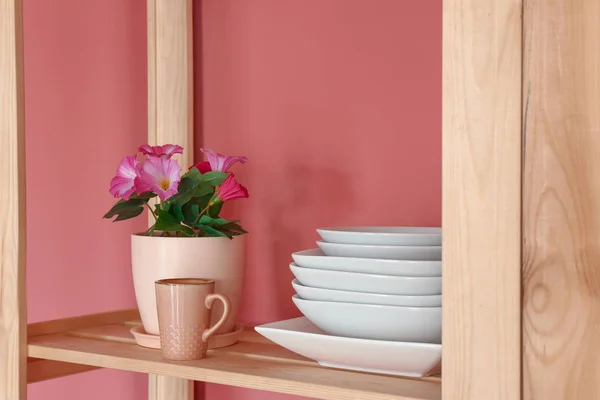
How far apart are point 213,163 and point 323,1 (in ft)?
1.17

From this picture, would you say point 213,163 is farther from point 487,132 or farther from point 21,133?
point 487,132

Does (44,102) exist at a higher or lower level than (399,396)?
higher

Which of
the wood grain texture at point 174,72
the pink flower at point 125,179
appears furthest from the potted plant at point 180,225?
the wood grain texture at point 174,72

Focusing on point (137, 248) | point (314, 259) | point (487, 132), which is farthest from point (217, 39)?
point (487, 132)

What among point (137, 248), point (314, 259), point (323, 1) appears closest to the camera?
point (314, 259)

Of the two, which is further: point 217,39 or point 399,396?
point 217,39

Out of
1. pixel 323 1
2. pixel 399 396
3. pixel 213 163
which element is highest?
pixel 323 1

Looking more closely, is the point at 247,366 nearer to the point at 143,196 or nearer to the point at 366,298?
the point at 366,298

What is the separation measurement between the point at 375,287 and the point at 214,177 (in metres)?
0.34

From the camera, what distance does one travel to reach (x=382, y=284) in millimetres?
917

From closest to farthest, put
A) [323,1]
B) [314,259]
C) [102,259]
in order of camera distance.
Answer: [314,259] → [323,1] → [102,259]

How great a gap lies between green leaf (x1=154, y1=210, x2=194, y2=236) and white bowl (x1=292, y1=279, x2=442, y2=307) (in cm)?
23

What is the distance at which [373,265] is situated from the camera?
93cm

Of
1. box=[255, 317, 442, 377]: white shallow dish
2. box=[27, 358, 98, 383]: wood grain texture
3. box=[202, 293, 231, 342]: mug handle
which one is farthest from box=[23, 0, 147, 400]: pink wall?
box=[255, 317, 442, 377]: white shallow dish
